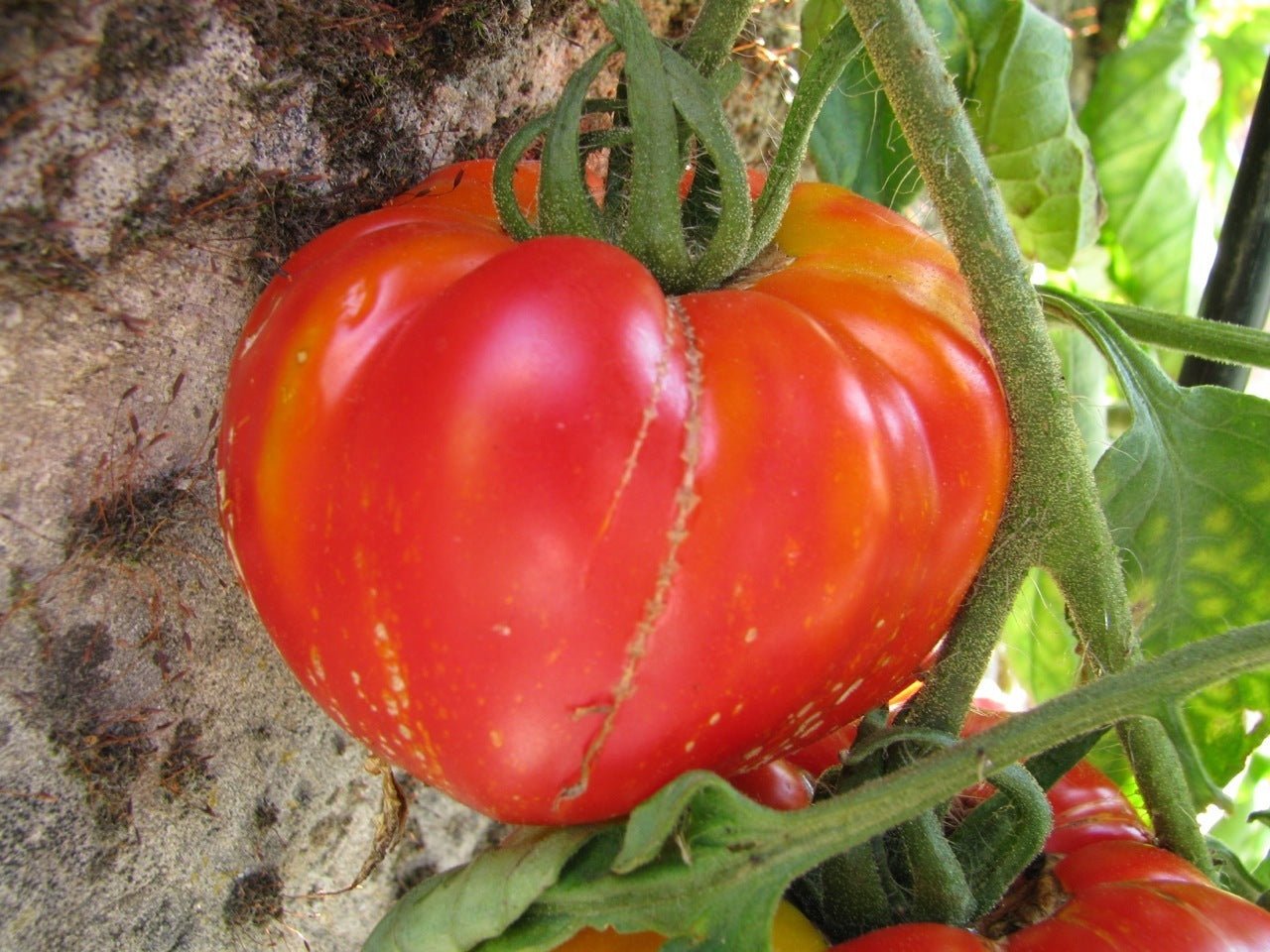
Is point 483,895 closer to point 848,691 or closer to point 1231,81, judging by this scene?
point 848,691

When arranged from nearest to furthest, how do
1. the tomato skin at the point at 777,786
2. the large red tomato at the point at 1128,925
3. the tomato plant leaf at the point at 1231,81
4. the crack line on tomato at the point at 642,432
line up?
the crack line on tomato at the point at 642,432 → the large red tomato at the point at 1128,925 → the tomato skin at the point at 777,786 → the tomato plant leaf at the point at 1231,81

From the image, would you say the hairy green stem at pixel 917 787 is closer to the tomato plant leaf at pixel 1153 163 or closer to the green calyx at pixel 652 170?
the green calyx at pixel 652 170

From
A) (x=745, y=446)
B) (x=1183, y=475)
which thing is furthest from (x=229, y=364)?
(x=1183, y=475)

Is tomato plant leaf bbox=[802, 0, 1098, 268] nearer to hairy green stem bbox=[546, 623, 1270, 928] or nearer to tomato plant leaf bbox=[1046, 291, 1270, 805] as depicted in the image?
tomato plant leaf bbox=[1046, 291, 1270, 805]

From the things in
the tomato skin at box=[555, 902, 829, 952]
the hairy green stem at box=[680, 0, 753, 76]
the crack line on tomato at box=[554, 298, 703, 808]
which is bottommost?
the tomato skin at box=[555, 902, 829, 952]

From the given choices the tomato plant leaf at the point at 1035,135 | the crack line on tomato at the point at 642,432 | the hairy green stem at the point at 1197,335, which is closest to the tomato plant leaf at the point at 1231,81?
the tomato plant leaf at the point at 1035,135

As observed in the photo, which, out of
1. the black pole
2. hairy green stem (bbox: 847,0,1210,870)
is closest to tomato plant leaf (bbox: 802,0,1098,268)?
the black pole

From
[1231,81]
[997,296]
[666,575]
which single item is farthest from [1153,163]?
[666,575]
